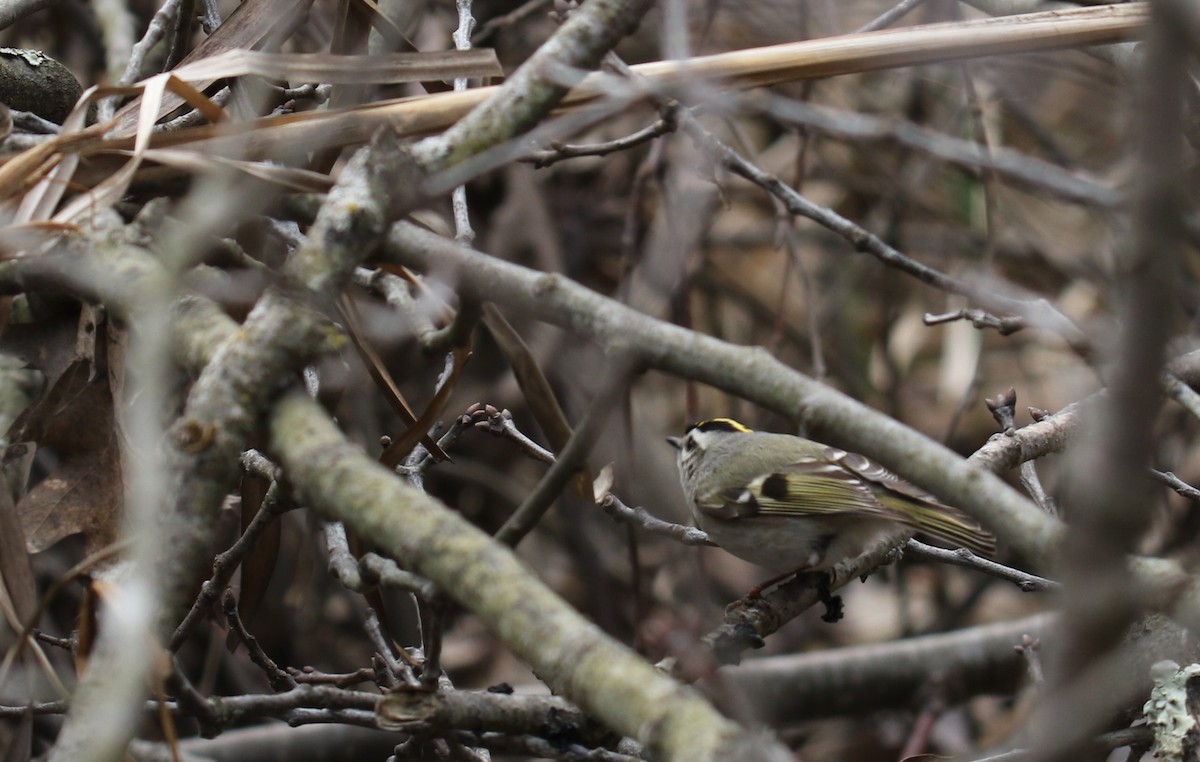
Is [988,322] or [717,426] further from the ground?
[988,322]

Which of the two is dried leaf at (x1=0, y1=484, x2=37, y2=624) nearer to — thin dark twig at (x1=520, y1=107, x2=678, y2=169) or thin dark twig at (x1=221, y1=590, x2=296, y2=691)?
thin dark twig at (x1=221, y1=590, x2=296, y2=691)

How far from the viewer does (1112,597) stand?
73cm

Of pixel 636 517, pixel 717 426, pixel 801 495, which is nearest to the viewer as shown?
pixel 636 517

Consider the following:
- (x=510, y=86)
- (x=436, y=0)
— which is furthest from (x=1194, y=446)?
(x=510, y=86)

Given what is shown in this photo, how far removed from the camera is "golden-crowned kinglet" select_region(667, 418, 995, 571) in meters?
2.86

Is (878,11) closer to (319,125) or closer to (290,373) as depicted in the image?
(319,125)

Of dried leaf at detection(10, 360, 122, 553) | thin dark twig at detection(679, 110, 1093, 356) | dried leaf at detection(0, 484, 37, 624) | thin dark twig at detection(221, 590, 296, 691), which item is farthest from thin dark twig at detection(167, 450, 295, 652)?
thin dark twig at detection(679, 110, 1093, 356)

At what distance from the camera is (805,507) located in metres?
3.08

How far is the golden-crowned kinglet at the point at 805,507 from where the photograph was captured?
9.39ft

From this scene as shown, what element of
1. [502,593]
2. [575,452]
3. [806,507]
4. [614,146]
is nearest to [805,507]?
[806,507]

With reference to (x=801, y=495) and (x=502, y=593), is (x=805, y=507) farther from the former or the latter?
(x=502, y=593)

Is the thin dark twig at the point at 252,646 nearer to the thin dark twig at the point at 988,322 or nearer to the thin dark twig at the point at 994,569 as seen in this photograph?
the thin dark twig at the point at 994,569

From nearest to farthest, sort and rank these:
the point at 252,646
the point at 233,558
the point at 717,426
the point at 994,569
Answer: the point at 233,558 < the point at 252,646 < the point at 994,569 < the point at 717,426

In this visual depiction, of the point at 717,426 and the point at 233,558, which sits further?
the point at 717,426
